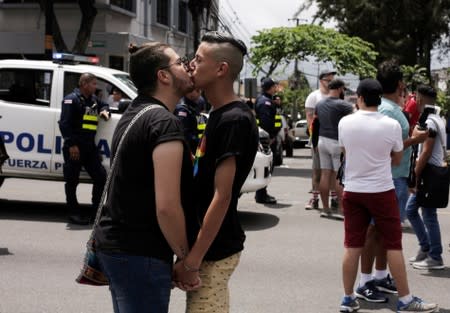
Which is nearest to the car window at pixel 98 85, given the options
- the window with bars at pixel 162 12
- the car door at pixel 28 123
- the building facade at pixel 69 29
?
the car door at pixel 28 123

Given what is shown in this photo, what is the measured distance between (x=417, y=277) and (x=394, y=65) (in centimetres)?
202

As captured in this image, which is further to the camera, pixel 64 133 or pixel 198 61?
pixel 64 133

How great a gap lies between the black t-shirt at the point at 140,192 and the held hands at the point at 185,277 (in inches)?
2.3

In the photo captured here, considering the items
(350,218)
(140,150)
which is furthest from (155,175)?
(350,218)

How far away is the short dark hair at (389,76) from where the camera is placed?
19.2ft

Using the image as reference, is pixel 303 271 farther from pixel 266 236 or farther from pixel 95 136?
pixel 95 136

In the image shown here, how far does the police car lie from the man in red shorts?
4.13 metres

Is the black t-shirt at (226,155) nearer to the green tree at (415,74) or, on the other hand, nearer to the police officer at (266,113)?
the police officer at (266,113)

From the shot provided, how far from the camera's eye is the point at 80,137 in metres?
8.73

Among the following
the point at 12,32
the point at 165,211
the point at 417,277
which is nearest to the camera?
the point at 165,211

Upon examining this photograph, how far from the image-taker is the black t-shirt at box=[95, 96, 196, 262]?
2.90 metres

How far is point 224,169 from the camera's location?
299 cm

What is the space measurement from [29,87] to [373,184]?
5.52m

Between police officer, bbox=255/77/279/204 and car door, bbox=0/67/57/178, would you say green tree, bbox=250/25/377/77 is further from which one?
car door, bbox=0/67/57/178
